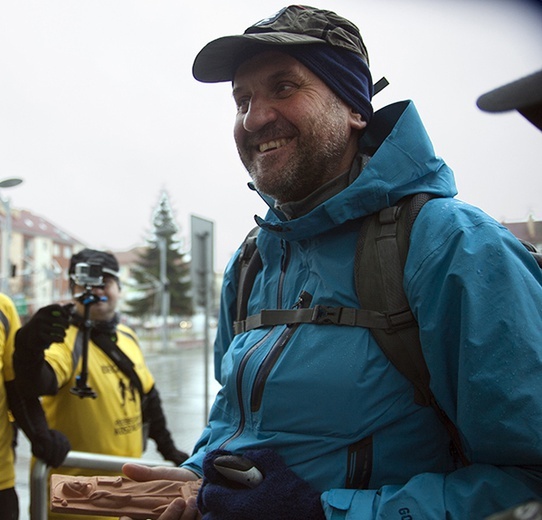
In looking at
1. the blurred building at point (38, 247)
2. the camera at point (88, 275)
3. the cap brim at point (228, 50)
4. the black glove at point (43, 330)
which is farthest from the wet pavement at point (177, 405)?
the blurred building at point (38, 247)

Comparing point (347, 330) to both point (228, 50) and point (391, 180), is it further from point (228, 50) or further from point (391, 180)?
point (228, 50)

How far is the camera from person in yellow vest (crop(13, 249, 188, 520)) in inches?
124

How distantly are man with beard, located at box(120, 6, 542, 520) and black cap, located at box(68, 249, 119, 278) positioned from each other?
2517 millimetres

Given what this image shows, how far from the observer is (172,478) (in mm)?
1717

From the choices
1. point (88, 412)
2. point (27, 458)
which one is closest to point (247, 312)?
point (88, 412)

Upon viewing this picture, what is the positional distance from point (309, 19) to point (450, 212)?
30.0 inches

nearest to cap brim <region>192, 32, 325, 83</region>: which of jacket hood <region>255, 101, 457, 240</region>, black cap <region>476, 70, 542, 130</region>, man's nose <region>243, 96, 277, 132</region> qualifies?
man's nose <region>243, 96, 277, 132</region>

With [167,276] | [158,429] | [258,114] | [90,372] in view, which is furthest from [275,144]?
[167,276]

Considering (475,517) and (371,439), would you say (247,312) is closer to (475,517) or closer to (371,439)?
(371,439)

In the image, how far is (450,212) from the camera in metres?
1.38

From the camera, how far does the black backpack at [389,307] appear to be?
1.36 metres

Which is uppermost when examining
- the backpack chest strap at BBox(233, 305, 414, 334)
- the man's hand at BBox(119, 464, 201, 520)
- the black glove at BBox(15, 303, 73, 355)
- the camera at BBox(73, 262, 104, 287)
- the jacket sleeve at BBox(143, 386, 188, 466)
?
the camera at BBox(73, 262, 104, 287)

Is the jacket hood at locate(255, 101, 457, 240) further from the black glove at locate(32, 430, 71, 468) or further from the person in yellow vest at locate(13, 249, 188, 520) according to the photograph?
the black glove at locate(32, 430, 71, 468)

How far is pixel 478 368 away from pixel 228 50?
1214mm
